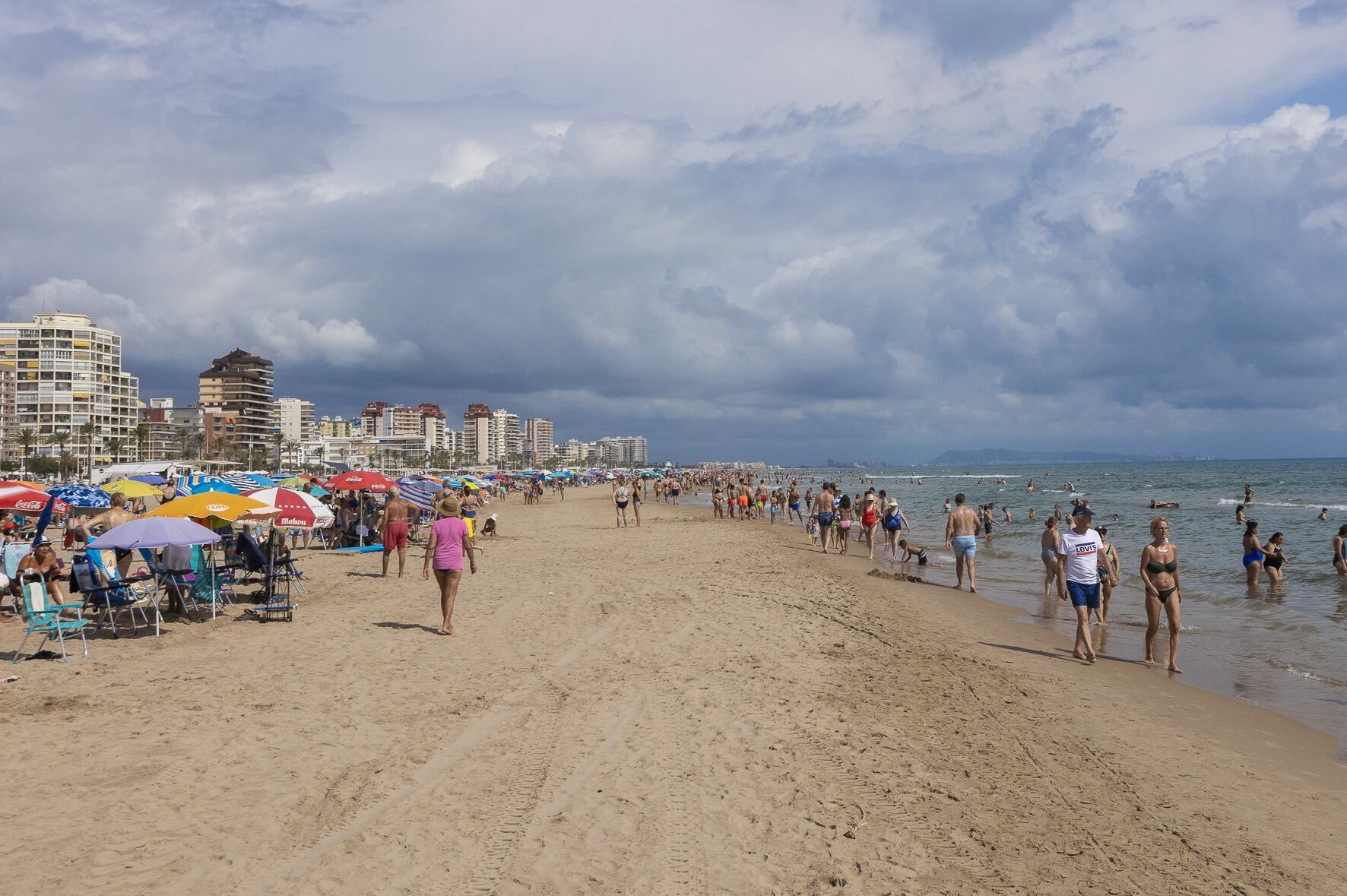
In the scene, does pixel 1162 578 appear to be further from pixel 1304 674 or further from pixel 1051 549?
pixel 1051 549

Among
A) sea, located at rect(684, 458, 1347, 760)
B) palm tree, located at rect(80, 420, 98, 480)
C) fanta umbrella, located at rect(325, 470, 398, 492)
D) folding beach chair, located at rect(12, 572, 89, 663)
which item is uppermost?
palm tree, located at rect(80, 420, 98, 480)

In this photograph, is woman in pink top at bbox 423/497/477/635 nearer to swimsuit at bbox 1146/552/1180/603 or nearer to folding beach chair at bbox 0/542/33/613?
folding beach chair at bbox 0/542/33/613

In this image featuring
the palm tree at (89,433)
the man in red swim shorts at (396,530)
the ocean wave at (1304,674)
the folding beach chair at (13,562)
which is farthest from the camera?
the palm tree at (89,433)

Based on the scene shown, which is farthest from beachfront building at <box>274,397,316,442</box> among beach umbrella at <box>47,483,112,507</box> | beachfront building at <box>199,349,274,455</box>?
beach umbrella at <box>47,483,112,507</box>

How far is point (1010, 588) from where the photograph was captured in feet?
47.4

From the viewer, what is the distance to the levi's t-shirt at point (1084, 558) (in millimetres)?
7910

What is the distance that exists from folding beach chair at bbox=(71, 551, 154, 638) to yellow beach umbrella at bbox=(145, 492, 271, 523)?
78 cm

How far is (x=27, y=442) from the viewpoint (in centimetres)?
8344

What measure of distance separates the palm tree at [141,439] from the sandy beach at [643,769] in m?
113

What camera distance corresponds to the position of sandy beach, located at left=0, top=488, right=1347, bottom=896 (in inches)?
149

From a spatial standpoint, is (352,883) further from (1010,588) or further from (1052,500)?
(1052,500)

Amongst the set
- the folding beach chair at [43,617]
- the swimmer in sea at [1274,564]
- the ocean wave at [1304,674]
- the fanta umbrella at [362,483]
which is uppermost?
the fanta umbrella at [362,483]

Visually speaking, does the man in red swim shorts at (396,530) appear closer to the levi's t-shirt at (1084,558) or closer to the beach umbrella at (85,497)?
the beach umbrella at (85,497)

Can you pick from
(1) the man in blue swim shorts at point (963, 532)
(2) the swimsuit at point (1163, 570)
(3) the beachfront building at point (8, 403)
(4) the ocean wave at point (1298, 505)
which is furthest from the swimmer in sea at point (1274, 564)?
(3) the beachfront building at point (8, 403)
